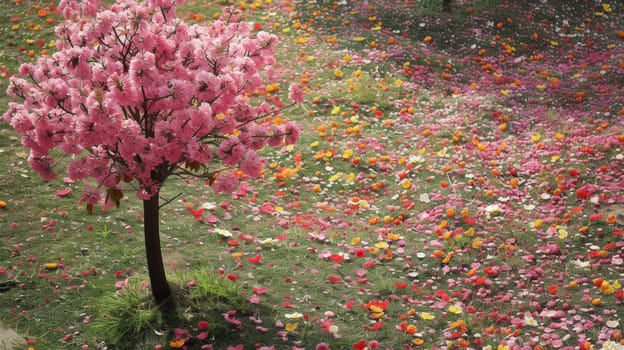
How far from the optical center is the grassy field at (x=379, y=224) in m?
Result: 5.48

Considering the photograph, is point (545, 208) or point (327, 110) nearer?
point (545, 208)

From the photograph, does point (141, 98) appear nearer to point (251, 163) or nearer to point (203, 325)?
point (251, 163)

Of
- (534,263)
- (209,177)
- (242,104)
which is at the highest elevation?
(242,104)

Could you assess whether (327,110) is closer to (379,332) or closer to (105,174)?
(379,332)

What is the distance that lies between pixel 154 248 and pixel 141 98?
4.22 feet

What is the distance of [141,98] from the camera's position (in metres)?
4.61

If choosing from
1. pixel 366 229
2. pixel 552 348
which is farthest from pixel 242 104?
pixel 552 348

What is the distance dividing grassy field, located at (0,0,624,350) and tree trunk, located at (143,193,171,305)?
7.0 inches

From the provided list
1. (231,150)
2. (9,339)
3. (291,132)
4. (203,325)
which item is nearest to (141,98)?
(231,150)

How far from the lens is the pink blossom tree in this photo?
432 cm

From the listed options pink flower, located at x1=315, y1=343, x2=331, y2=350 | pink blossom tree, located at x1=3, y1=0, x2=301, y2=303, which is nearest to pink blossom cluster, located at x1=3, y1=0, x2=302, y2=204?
pink blossom tree, located at x1=3, y1=0, x2=301, y2=303

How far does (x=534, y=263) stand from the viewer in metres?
6.35

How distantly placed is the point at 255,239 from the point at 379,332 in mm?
1778

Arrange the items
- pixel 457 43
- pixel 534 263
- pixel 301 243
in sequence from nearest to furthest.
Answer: pixel 534 263
pixel 301 243
pixel 457 43
